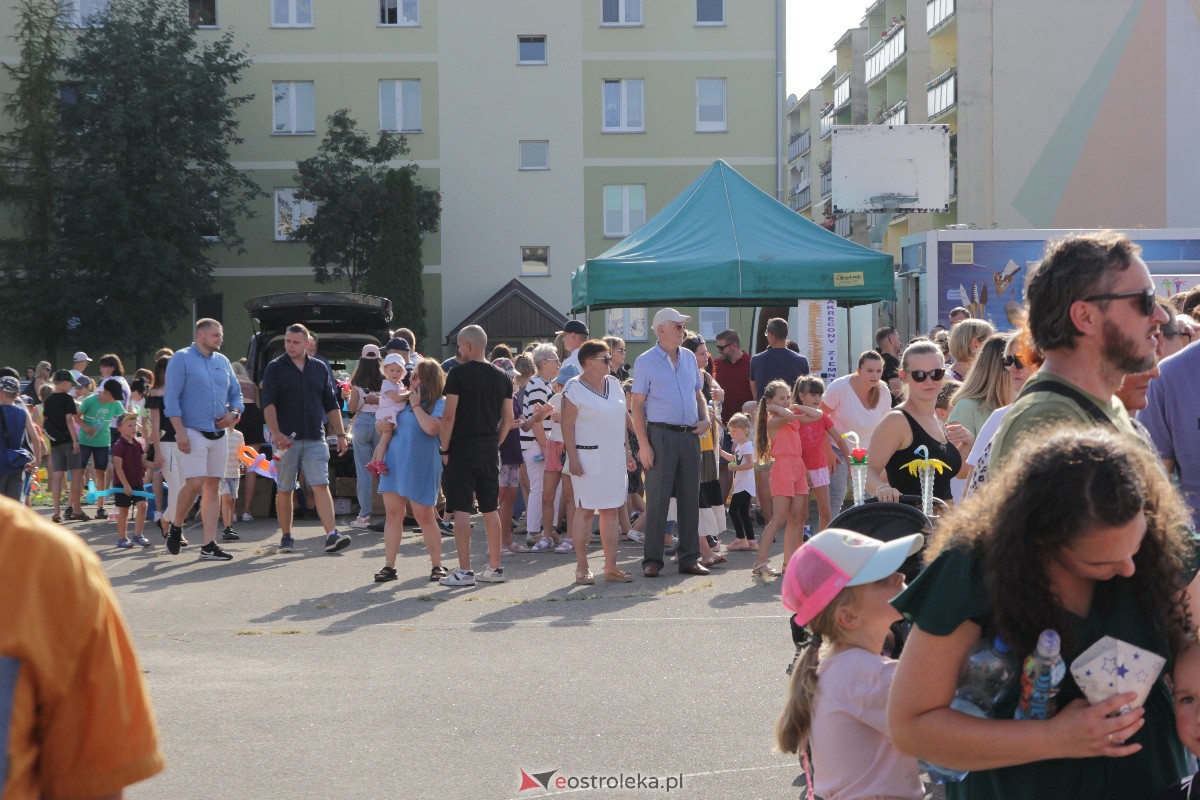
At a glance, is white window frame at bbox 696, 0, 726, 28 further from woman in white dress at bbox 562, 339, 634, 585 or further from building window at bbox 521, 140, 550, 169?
woman in white dress at bbox 562, 339, 634, 585

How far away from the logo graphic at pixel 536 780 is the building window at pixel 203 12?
44248 millimetres

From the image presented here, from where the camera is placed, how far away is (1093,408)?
9.39 feet

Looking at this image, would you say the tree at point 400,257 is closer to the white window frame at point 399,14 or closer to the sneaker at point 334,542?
the white window frame at point 399,14

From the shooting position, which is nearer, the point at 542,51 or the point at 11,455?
the point at 11,455

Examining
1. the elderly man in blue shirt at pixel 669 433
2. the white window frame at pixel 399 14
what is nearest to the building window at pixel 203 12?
the white window frame at pixel 399 14

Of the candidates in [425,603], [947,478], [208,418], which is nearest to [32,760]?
[947,478]

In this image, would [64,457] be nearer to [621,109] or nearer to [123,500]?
[123,500]

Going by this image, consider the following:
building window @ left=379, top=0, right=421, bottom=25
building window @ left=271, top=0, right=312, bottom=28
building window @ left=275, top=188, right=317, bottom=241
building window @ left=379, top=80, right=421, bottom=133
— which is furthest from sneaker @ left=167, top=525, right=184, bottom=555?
building window @ left=271, top=0, right=312, bottom=28

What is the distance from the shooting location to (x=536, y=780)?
5.80 meters

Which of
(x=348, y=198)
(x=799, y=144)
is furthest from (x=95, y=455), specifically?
(x=799, y=144)

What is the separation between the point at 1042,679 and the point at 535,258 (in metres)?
43.5

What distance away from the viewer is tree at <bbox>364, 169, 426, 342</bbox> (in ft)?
139

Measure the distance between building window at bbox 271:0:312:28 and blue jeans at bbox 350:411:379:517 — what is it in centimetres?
3356

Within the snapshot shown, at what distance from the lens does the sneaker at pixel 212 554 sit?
12.7 m
